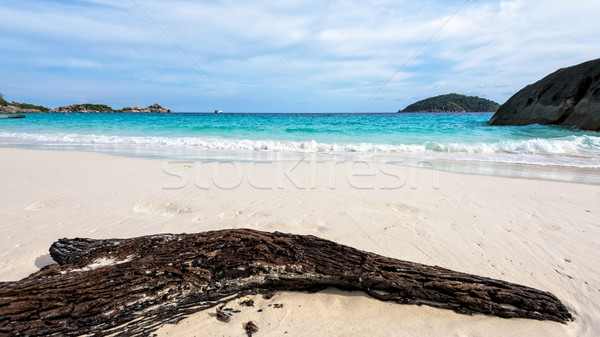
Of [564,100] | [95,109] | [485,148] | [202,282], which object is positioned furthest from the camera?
[95,109]

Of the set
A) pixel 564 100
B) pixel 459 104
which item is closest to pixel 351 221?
pixel 564 100

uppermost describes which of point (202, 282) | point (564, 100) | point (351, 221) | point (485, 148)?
point (564, 100)

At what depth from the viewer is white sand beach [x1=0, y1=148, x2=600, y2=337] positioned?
7.32 feet

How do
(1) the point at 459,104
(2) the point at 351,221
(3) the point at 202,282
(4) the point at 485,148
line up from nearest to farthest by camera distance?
1. (3) the point at 202,282
2. (2) the point at 351,221
3. (4) the point at 485,148
4. (1) the point at 459,104

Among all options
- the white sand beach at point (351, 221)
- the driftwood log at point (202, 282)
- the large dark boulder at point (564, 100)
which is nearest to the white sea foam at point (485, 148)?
the large dark boulder at point (564, 100)

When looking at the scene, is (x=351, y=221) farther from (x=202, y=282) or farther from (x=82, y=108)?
(x=82, y=108)

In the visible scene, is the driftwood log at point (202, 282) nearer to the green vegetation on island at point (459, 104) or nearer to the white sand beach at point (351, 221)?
the white sand beach at point (351, 221)

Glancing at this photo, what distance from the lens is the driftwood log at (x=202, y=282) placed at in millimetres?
1912

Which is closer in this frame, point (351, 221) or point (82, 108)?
point (351, 221)

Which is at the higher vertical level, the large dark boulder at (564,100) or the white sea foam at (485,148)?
the large dark boulder at (564,100)

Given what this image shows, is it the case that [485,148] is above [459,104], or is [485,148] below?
below

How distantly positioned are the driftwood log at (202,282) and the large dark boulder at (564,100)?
1964 centimetres

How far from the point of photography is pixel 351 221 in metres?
4.26

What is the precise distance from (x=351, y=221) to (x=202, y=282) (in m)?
2.51
